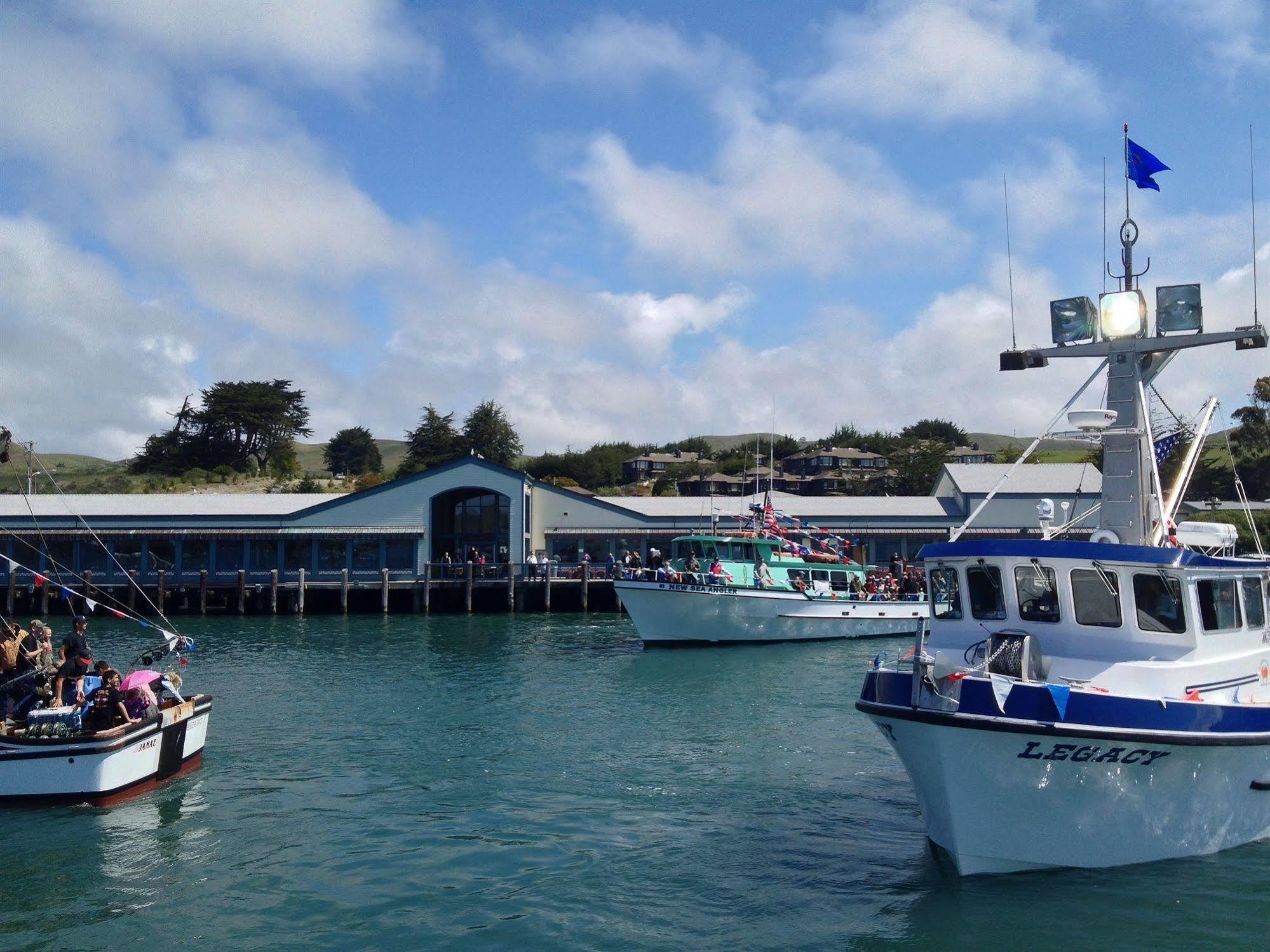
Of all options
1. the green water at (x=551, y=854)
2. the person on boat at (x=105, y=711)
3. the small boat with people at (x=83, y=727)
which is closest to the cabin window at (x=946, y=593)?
the green water at (x=551, y=854)

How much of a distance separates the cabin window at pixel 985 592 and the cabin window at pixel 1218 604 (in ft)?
7.34

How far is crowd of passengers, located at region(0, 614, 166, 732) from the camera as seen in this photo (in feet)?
51.3

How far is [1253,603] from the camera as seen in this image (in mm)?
13953

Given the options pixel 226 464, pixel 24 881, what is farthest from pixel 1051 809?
pixel 226 464

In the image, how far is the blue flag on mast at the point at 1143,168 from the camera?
1530 centimetres

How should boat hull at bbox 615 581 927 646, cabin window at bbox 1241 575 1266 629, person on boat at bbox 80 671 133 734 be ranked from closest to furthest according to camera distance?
cabin window at bbox 1241 575 1266 629
person on boat at bbox 80 671 133 734
boat hull at bbox 615 581 927 646

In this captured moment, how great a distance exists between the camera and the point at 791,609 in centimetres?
3691

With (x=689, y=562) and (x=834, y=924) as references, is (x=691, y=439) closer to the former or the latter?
(x=689, y=562)

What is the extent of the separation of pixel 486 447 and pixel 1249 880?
9363 centimetres

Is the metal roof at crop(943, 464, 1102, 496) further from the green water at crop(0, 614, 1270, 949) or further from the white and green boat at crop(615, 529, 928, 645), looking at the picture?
the green water at crop(0, 614, 1270, 949)

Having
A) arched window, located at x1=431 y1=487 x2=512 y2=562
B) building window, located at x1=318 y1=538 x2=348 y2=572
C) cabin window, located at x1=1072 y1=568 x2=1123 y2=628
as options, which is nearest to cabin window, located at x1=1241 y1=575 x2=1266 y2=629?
cabin window, located at x1=1072 y1=568 x2=1123 y2=628

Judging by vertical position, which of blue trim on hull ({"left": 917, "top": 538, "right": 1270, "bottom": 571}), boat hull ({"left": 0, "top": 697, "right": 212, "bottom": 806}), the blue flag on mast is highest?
the blue flag on mast

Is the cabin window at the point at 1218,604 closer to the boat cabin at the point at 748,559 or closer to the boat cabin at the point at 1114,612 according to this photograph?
the boat cabin at the point at 1114,612

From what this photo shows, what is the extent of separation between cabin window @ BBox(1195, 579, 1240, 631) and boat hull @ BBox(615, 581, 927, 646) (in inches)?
858
